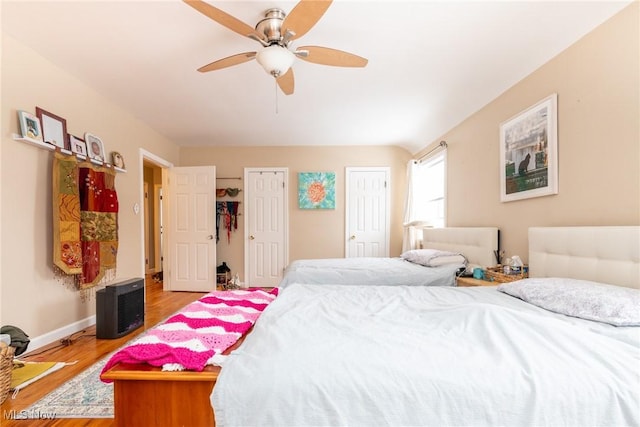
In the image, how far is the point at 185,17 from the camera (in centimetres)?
198

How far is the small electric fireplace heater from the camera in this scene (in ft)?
8.94

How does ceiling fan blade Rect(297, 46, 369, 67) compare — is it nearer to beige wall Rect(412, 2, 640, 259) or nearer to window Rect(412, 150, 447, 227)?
beige wall Rect(412, 2, 640, 259)

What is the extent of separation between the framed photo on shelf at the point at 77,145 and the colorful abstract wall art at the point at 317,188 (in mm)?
2976

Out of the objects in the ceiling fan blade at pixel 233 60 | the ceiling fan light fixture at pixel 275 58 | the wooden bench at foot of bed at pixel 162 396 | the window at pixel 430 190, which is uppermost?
the ceiling fan blade at pixel 233 60

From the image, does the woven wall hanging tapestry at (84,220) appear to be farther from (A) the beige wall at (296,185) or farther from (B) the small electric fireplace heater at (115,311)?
(A) the beige wall at (296,185)

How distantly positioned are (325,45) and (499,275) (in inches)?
96.3

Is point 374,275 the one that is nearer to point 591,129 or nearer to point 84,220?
point 591,129

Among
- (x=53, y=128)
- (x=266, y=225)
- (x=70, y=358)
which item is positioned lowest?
(x=70, y=358)

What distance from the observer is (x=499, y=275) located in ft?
8.30

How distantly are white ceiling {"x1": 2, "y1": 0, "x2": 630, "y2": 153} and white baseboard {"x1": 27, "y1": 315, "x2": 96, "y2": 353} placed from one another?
2434mm

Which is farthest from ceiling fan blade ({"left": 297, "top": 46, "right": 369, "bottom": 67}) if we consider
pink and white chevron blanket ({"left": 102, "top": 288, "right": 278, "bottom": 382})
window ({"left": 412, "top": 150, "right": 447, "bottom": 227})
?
Answer: window ({"left": 412, "top": 150, "right": 447, "bottom": 227})

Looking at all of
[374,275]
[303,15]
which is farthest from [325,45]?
[374,275]

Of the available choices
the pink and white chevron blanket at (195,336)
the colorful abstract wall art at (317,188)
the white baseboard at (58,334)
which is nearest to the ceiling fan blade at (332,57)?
the pink and white chevron blanket at (195,336)

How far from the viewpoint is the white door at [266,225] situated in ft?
16.7
